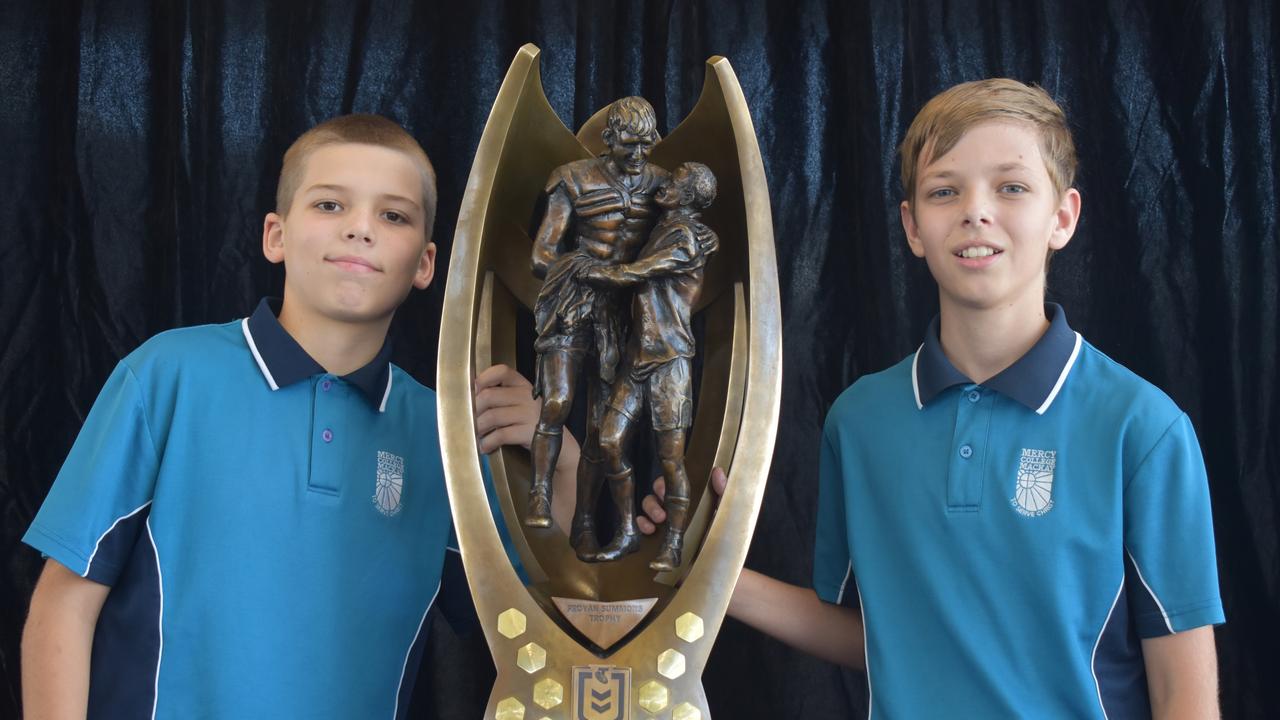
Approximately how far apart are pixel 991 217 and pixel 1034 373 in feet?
0.63

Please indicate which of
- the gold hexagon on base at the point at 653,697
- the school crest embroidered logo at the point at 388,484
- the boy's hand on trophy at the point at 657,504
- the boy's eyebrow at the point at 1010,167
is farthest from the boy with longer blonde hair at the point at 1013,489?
the school crest embroidered logo at the point at 388,484

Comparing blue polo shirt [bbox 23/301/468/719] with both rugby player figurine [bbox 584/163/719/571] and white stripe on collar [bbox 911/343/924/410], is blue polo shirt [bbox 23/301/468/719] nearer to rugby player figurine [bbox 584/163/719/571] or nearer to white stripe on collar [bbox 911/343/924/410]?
rugby player figurine [bbox 584/163/719/571]

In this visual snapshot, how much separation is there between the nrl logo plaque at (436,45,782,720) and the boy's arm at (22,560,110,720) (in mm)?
485

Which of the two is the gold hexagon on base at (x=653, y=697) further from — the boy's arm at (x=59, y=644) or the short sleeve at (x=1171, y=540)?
the boy's arm at (x=59, y=644)

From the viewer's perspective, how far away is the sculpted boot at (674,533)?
1.28 metres

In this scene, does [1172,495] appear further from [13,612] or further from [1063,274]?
[13,612]

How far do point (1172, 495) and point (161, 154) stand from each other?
1596mm

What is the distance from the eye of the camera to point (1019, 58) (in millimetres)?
1902

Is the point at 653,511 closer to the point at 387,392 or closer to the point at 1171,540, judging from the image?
the point at 387,392

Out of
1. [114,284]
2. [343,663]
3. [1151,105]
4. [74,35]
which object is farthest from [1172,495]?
[74,35]


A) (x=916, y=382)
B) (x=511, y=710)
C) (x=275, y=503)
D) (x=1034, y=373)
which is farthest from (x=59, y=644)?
(x=1034, y=373)

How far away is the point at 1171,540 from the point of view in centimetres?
128

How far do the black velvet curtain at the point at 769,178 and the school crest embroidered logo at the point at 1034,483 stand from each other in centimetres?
55

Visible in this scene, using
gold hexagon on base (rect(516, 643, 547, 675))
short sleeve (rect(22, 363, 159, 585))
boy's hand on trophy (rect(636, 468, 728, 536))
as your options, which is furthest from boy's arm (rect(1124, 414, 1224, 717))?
short sleeve (rect(22, 363, 159, 585))
